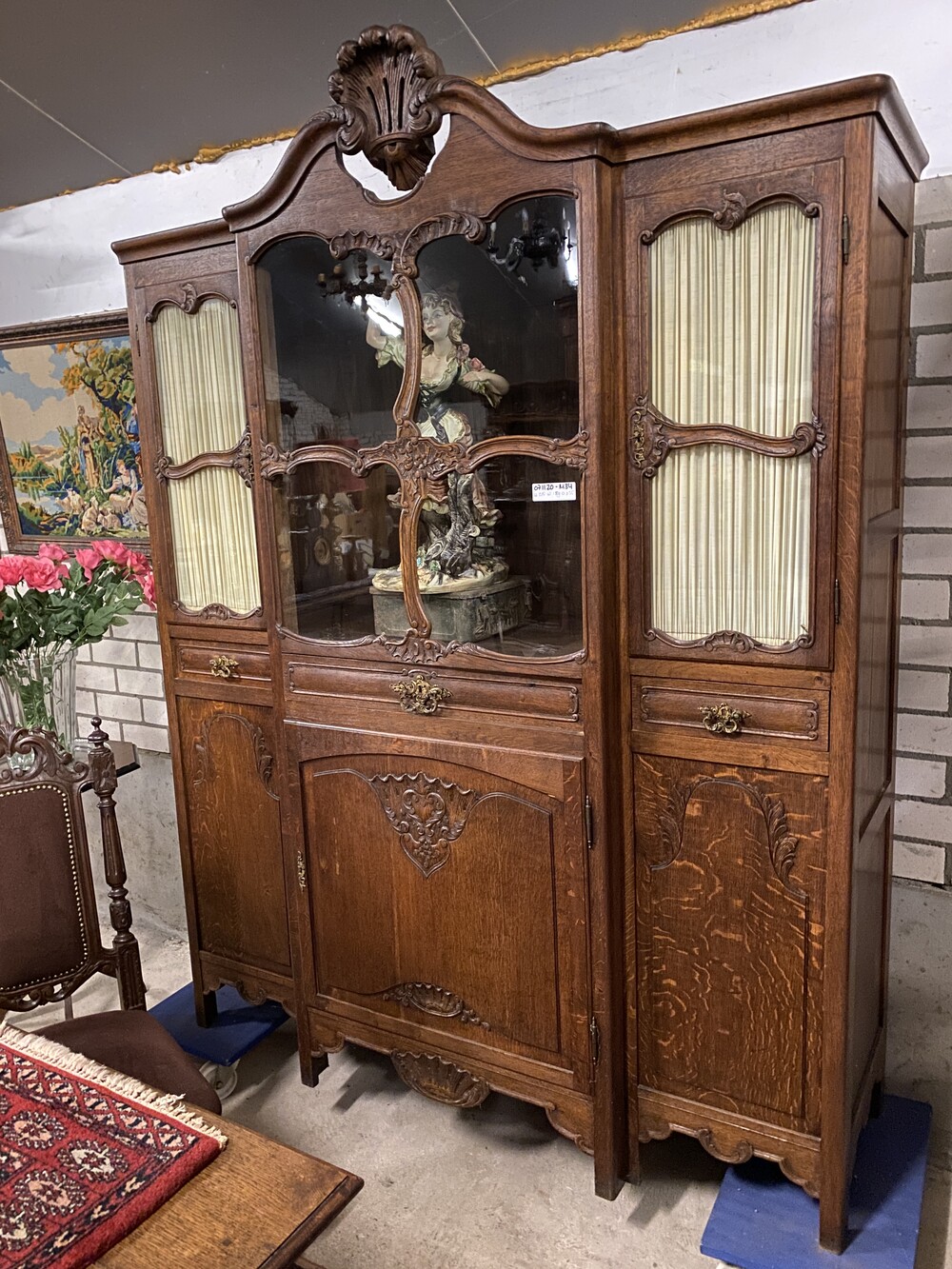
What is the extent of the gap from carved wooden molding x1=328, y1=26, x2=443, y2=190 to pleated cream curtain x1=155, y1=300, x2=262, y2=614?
0.53m

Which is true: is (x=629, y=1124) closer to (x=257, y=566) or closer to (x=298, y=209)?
(x=257, y=566)

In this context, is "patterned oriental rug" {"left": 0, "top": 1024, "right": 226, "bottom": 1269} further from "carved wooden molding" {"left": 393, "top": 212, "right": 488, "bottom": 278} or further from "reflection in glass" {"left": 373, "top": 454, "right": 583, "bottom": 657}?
"carved wooden molding" {"left": 393, "top": 212, "right": 488, "bottom": 278}

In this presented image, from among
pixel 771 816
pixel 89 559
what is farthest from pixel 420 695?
pixel 89 559

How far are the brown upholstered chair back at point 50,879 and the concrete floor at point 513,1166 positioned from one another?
2.06 ft

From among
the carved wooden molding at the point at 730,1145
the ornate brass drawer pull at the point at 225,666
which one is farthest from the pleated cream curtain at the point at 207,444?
the carved wooden molding at the point at 730,1145

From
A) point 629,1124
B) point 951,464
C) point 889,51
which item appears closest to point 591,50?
point 889,51

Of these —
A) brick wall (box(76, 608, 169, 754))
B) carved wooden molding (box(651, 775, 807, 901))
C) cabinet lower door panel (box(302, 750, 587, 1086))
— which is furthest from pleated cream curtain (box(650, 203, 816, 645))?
brick wall (box(76, 608, 169, 754))

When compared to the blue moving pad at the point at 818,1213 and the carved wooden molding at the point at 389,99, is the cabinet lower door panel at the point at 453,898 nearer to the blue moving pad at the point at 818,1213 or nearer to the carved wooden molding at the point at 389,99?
the blue moving pad at the point at 818,1213

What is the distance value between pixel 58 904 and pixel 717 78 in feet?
6.92

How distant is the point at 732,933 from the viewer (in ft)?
5.67

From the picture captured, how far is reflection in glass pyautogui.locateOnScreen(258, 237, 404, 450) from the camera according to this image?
185 centimetres

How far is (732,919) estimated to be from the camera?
172cm

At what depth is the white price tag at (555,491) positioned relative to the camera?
1696 mm

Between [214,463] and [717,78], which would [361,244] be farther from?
[717,78]
